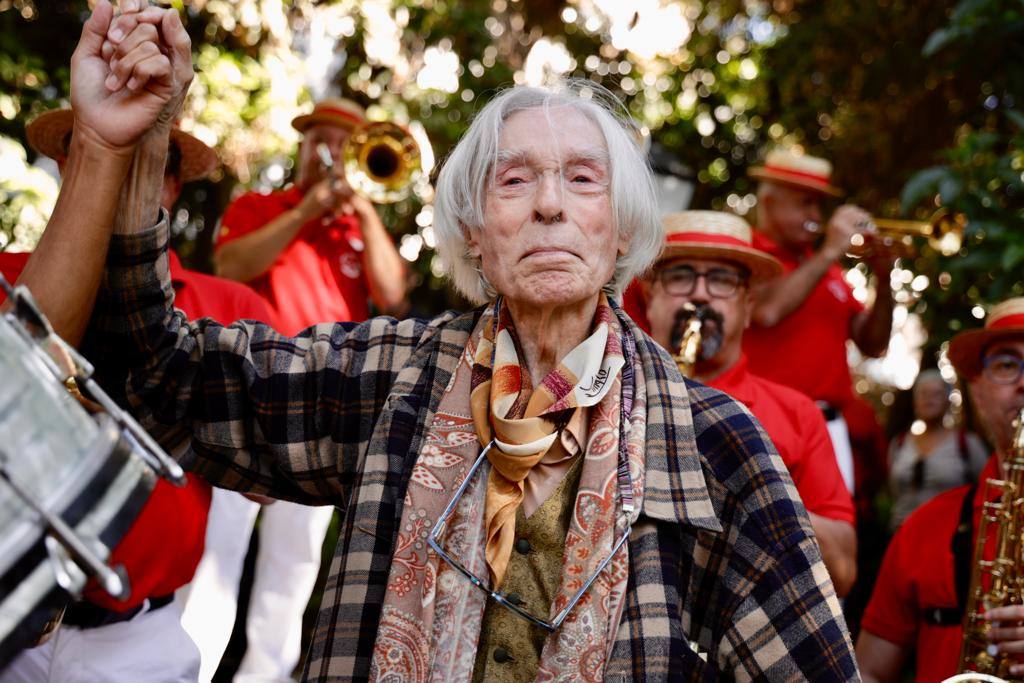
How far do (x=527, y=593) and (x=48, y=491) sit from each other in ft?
3.83

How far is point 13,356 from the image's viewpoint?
47.5 inches

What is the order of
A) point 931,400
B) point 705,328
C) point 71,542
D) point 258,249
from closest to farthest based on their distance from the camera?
point 71,542
point 705,328
point 258,249
point 931,400

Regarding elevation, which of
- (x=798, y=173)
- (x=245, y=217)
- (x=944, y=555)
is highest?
(x=798, y=173)

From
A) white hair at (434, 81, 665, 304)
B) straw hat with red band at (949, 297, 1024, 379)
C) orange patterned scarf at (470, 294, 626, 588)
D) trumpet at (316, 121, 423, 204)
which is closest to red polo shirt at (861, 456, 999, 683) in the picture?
straw hat with red band at (949, 297, 1024, 379)

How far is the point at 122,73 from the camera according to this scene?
1996 mm

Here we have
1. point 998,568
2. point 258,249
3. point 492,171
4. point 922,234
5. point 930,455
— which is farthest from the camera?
point 930,455

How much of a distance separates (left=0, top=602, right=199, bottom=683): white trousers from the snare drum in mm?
1715

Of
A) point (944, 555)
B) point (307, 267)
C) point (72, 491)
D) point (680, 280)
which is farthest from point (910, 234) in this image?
point (72, 491)

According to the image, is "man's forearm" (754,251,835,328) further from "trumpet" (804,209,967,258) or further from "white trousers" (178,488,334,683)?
"white trousers" (178,488,334,683)

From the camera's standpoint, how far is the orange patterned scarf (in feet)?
7.00

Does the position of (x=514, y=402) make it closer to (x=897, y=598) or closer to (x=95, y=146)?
(x=95, y=146)

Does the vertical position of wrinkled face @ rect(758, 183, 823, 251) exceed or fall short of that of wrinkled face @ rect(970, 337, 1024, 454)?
it exceeds it

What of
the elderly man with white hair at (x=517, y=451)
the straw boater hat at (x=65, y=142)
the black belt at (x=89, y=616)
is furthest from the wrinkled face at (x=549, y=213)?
the straw boater hat at (x=65, y=142)

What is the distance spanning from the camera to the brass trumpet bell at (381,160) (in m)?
5.32
